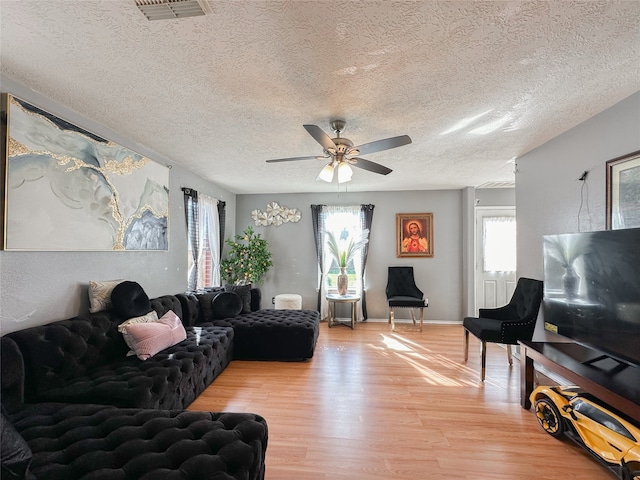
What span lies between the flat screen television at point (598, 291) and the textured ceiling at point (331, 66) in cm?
108

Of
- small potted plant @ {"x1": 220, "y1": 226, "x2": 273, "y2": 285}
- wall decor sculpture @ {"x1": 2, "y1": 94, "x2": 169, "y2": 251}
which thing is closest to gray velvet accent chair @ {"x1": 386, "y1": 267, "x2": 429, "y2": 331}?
small potted plant @ {"x1": 220, "y1": 226, "x2": 273, "y2": 285}

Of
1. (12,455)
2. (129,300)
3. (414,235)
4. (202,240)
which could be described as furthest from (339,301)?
(12,455)

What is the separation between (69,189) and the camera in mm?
2215

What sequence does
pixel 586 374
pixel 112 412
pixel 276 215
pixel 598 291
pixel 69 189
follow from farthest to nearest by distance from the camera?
pixel 276 215, pixel 69 189, pixel 598 291, pixel 586 374, pixel 112 412

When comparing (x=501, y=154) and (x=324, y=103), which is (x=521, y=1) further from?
(x=501, y=154)

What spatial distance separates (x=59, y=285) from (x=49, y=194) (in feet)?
2.30

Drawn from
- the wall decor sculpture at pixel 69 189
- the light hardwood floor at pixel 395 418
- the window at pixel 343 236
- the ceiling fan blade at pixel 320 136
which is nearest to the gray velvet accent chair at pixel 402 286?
the window at pixel 343 236

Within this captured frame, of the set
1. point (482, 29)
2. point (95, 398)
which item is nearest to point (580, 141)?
point (482, 29)

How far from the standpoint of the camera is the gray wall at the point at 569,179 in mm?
2143

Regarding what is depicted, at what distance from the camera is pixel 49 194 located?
6.77ft

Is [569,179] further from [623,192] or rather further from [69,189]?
[69,189]

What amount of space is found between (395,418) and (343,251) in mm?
3265

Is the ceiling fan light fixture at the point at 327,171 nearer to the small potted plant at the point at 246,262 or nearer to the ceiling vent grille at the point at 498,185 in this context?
the small potted plant at the point at 246,262

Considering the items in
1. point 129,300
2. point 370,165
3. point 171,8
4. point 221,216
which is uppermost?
point 171,8
